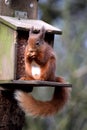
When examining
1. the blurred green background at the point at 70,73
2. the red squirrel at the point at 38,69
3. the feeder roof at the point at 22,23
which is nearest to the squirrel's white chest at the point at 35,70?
the red squirrel at the point at 38,69

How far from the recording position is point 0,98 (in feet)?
19.9

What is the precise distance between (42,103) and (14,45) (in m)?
0.54

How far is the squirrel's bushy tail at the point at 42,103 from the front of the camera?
5.81m

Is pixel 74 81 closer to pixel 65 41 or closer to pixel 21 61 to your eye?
pixel 65 41

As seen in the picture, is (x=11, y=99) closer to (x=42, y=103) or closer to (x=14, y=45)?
(x=42, y=103)

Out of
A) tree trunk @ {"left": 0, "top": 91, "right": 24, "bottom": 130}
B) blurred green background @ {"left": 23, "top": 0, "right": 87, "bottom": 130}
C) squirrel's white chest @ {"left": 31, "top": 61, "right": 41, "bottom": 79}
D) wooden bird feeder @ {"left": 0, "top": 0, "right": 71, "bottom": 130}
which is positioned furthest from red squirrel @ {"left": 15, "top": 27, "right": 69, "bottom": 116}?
blurred green background @ {"left": 23, "top": 0, "right": 87, "bottom": 130}

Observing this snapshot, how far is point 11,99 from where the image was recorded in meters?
6.11

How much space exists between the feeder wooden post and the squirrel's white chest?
0.44 meters

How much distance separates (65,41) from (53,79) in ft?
18.6

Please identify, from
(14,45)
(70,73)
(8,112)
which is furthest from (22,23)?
(70,73)

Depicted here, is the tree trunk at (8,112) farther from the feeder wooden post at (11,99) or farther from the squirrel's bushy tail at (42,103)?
the squirrel's bushy tail at (42,103)

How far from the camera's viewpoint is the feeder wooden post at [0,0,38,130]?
609 centimetres

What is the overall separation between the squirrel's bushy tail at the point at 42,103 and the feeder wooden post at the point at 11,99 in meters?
0.24

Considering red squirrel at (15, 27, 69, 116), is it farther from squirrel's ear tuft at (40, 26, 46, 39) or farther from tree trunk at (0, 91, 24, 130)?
tree trunk at (0, 91, 24, 130)
